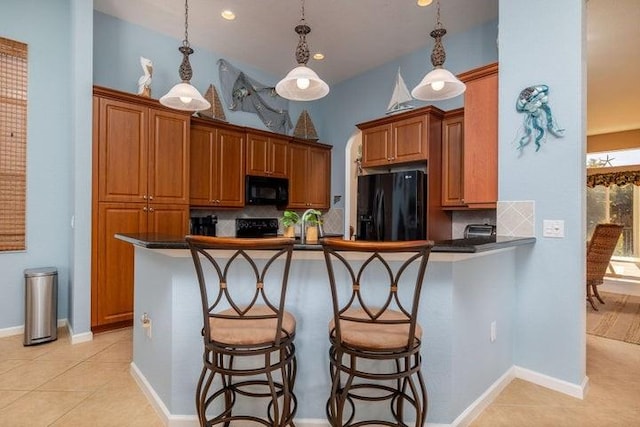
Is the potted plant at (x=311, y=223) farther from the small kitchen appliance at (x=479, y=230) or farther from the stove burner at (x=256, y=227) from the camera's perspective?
the stove burner at (x=256, y=227)

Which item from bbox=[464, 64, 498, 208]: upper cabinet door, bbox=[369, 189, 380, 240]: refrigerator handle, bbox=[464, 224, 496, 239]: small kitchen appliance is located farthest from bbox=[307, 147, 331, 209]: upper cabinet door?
bbox=[464, 64, 498, 208]: upper cabinet door

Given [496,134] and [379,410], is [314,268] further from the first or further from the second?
[496,134]

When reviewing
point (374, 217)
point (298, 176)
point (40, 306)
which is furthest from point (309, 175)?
point (40, 306)

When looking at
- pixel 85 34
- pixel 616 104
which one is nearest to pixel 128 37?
pixel 85 34

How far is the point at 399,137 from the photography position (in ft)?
12.6

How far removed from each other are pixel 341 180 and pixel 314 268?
349 cm

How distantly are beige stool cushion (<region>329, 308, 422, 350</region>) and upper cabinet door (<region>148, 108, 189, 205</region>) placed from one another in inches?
104

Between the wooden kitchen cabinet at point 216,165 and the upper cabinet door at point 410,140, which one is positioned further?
the wooden kitchen cabinet at point 216,165

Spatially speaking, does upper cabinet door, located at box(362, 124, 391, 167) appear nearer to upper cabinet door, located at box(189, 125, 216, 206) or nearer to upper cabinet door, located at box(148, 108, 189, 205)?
upper cabinet door, located at box(189, 125, 216, 206)

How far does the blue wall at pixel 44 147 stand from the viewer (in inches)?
118

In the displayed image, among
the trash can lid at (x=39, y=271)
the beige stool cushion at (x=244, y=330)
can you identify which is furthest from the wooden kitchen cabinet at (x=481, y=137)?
the trash can lid at (x=39, y=271)

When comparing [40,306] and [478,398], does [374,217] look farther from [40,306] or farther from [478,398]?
[40,306]

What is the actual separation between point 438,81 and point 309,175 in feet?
10.3

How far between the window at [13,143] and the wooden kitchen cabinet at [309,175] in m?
2.92
